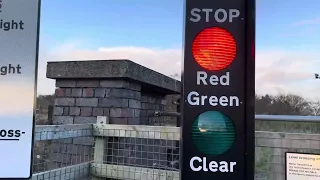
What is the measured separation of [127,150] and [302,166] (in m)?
1.34

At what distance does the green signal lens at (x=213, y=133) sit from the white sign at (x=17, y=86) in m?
0.56

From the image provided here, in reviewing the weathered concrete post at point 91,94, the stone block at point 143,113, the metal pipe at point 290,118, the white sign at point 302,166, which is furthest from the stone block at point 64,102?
the white sign at point 302,166

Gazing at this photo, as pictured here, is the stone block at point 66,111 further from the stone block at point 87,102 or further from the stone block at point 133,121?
the stone block at point 133,121

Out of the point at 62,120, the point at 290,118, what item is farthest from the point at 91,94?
the point at 290,118

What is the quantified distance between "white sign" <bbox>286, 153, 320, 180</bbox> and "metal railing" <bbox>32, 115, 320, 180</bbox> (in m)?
0.08

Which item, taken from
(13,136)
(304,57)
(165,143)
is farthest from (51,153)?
(304,57)

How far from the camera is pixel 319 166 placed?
186 centimetres

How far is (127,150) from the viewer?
2650 mm

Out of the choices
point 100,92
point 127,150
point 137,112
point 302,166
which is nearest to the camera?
point 302,166

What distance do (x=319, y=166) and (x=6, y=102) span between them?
1683 mm

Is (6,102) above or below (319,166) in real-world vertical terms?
above

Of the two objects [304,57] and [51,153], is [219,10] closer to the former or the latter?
[51,153]

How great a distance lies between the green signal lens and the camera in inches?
44.9

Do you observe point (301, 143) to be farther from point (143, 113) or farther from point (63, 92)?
point (63, 92)
